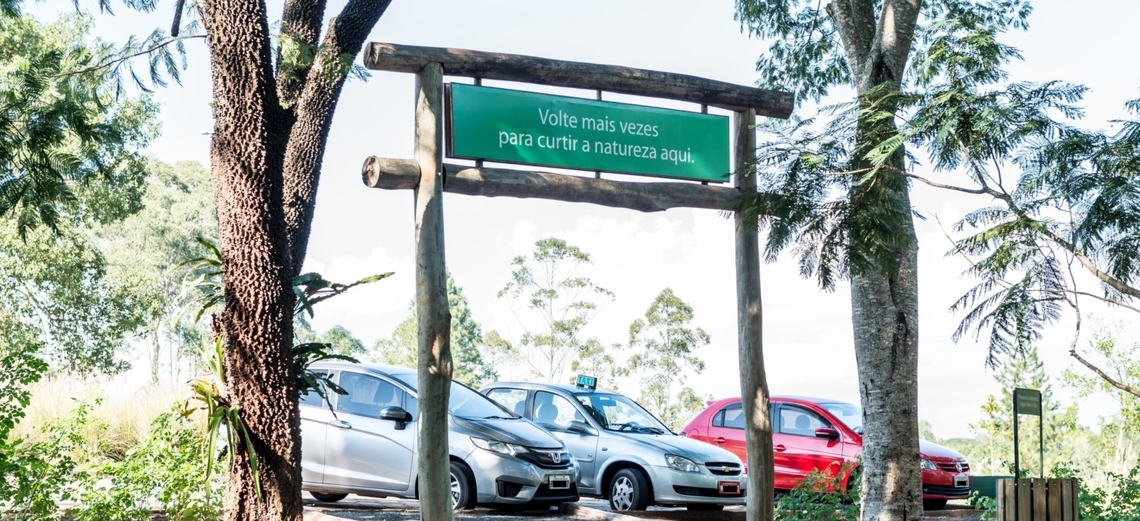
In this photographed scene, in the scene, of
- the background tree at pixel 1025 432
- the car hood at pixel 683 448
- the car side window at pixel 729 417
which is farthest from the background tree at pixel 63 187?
the background tree at pixel 1025 432

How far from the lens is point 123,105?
93.1 feet

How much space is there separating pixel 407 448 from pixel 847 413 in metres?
6.34

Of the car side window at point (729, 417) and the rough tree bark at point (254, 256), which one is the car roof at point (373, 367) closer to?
the rough tree bark at point (254, 256)

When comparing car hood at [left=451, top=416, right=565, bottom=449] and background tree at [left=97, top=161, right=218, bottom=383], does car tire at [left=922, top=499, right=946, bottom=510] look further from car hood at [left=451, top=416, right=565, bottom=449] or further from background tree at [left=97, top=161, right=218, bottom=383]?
background tree at [left=97, top=161, right=218, bottom=383]

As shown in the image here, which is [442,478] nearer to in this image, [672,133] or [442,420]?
[442,420]

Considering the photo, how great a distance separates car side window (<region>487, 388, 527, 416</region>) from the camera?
45.5 feet

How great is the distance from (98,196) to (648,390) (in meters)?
15.7

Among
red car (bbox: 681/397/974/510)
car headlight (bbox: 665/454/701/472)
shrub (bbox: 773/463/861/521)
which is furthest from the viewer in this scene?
red car (bbox: 681/397/974/510)

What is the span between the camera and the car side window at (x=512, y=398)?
13875mm

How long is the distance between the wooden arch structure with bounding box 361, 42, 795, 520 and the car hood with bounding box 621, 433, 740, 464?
397 centimetres

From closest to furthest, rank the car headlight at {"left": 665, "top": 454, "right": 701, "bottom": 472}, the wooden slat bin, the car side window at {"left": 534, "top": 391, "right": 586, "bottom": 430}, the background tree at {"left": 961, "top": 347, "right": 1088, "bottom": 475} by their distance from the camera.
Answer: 1. the wooden slat bin
2. the car headlight at {"left": 665, "top": 454, "right": 701, "bottom": 472}
3. the car side window at {"left": 534, "top": 391, "right": 586, "bottom": 430}
4. the background tree at {"left": 961, "top": 347, "right": 1088, "bottom": 475}

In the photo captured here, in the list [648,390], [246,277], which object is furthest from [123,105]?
[246,277]

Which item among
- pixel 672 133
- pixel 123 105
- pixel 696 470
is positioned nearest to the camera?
pixel 672 133

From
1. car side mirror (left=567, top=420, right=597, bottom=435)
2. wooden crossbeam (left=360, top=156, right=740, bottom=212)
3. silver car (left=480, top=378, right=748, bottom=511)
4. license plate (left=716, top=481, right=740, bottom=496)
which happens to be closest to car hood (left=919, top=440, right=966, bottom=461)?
silver car (left=480, top=378, right=748, bottom=511)
